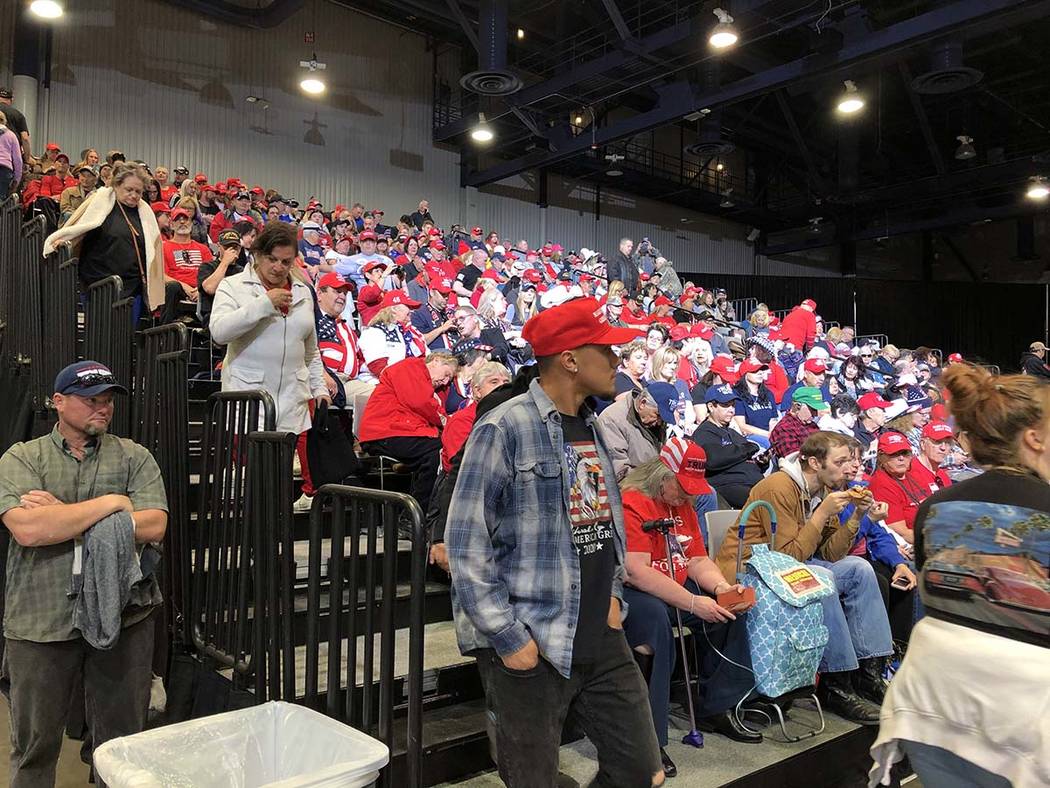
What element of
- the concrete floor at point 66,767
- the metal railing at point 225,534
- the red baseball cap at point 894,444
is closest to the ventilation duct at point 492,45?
the red baseball cap at point 894,444

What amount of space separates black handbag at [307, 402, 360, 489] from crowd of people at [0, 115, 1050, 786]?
0.07m

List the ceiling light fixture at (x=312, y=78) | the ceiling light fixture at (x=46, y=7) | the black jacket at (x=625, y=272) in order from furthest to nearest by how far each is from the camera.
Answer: the black jacket at (x=625, y=272)
the ceiling light fixture at (x=312, y=78)
the ceiling light fixture at (x=46, y=7)

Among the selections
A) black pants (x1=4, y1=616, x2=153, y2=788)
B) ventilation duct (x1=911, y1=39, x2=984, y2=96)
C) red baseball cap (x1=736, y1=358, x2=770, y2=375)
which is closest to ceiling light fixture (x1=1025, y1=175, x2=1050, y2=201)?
ventilation duct (x1=911, y1=39, x2=984, y2=96)

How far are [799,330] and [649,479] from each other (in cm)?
1131

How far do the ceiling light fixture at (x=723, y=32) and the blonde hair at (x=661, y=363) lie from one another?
563cm

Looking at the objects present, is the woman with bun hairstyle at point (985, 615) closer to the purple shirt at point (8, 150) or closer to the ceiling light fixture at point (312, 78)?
the purple shirt at point (8, 150)

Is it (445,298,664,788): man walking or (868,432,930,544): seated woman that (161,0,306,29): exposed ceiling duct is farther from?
(445,298,664,788): man walking

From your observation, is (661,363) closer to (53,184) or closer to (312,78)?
(53,184)

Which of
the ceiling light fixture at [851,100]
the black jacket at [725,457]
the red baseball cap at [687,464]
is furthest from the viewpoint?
the ceiling light fixture at [851,100]

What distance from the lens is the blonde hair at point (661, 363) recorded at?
9195 mm

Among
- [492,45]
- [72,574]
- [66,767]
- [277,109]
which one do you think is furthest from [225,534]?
[277,109]

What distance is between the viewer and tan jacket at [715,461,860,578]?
400 cm

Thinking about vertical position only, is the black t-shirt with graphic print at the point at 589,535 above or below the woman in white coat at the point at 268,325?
below

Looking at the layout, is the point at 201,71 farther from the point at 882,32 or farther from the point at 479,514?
the point at 479,514
